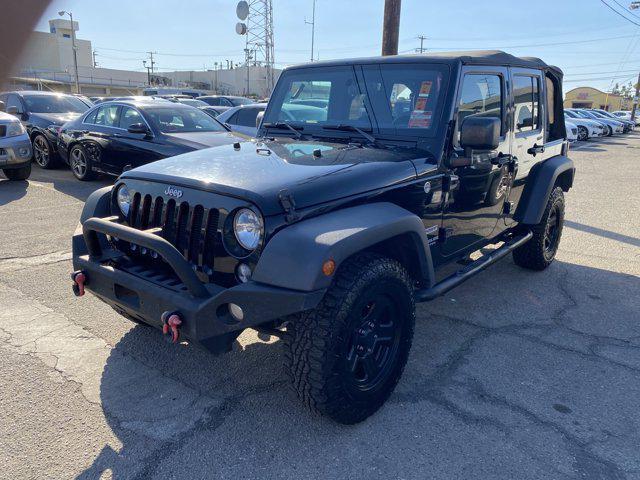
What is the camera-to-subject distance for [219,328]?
2355mm

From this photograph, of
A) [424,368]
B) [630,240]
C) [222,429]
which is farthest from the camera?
[630,240]

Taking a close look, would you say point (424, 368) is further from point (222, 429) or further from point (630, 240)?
point (630, 240)

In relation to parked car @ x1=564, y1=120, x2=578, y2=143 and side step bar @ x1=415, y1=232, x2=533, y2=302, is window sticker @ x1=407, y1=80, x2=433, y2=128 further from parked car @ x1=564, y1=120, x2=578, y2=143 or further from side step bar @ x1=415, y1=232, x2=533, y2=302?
parked car @ x1=564, y1=120, x2=578, y2=143

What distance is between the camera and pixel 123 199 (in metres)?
3.14

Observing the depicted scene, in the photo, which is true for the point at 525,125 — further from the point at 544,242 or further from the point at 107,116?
the point at 107,116

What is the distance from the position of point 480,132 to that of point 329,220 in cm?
122

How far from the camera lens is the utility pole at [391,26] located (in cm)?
839

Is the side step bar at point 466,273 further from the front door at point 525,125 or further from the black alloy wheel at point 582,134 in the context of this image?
the black alloy wheel at point 582,134

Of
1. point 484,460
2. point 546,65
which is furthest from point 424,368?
point 546,65

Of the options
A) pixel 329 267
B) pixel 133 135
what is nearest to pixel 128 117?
pixel 133 135

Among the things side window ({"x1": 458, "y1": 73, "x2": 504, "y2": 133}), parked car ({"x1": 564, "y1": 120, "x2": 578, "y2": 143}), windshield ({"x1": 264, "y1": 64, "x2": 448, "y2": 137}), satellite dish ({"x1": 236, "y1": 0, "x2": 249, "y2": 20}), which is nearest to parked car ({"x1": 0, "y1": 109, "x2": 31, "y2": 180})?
windshield ({"x1": 264, "y1": 64, "x2": 448, "y2": 137})

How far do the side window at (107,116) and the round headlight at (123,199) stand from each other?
5.95 metres

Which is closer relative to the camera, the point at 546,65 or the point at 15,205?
the point at 546,65

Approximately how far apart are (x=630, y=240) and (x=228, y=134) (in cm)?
605
